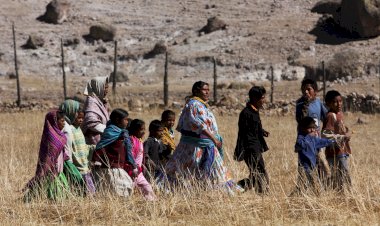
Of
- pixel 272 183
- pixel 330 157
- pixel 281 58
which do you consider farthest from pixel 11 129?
pixel 281 58

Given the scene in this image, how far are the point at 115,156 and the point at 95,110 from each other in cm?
74

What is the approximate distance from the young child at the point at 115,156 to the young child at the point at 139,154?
0.12 metres

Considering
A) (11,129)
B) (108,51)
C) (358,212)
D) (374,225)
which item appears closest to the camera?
(374,225)

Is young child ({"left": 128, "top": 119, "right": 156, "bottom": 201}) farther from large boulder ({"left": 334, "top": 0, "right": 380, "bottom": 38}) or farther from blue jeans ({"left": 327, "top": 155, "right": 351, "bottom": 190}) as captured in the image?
large boulder ({"left": 334, "top": 0, "right": 380, "bottom": 38})

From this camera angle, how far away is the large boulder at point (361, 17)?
117ft

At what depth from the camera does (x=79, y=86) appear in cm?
3391

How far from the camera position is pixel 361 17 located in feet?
120

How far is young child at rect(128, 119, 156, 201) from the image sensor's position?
27.4 ft

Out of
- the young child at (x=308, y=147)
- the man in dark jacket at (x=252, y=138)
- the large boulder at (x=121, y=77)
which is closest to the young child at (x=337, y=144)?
the young child at (x=308, y=147)

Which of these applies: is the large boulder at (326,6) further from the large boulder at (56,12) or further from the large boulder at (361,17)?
the large boulder at (56,12)

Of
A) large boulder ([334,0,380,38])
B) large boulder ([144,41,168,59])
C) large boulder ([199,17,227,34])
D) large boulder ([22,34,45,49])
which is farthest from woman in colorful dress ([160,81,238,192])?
large boulder ([22,34,45,49])

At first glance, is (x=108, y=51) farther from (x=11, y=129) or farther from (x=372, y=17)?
(x=11, y=129)

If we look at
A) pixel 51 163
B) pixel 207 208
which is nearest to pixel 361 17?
pixel 51 163

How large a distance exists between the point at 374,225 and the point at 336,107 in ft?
6.21
